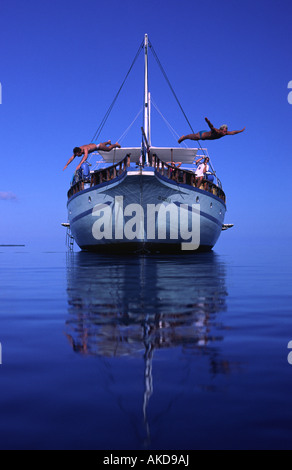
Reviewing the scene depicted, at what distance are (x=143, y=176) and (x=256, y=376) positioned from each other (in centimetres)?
1876

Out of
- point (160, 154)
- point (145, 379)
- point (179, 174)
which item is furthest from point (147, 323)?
point (160, 154)

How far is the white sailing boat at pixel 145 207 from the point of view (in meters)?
21.5

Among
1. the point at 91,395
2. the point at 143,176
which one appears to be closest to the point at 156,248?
the point at 143,176

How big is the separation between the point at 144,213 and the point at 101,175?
4.00m

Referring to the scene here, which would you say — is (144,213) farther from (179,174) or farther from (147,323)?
(147,323)

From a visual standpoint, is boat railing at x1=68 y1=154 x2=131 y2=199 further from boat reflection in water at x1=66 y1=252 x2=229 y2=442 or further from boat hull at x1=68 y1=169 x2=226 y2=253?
boat reflection in water at x1=66 y1=252 x2=229 y2=442

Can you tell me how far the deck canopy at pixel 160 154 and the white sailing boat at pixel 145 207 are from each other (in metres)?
5.86

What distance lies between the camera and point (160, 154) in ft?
107

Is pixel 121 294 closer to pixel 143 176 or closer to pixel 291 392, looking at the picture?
pixel 291 392

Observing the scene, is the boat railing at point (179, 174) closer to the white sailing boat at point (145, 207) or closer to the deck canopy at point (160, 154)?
the white sailing boat at point (145, 207)

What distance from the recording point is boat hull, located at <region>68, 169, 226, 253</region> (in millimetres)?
21562

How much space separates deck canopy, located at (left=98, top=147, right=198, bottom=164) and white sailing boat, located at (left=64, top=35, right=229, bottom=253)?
5855 mm

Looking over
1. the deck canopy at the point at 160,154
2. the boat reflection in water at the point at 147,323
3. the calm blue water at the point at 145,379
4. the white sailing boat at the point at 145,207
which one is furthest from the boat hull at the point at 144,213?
the calm blue water at the point at 145,379
